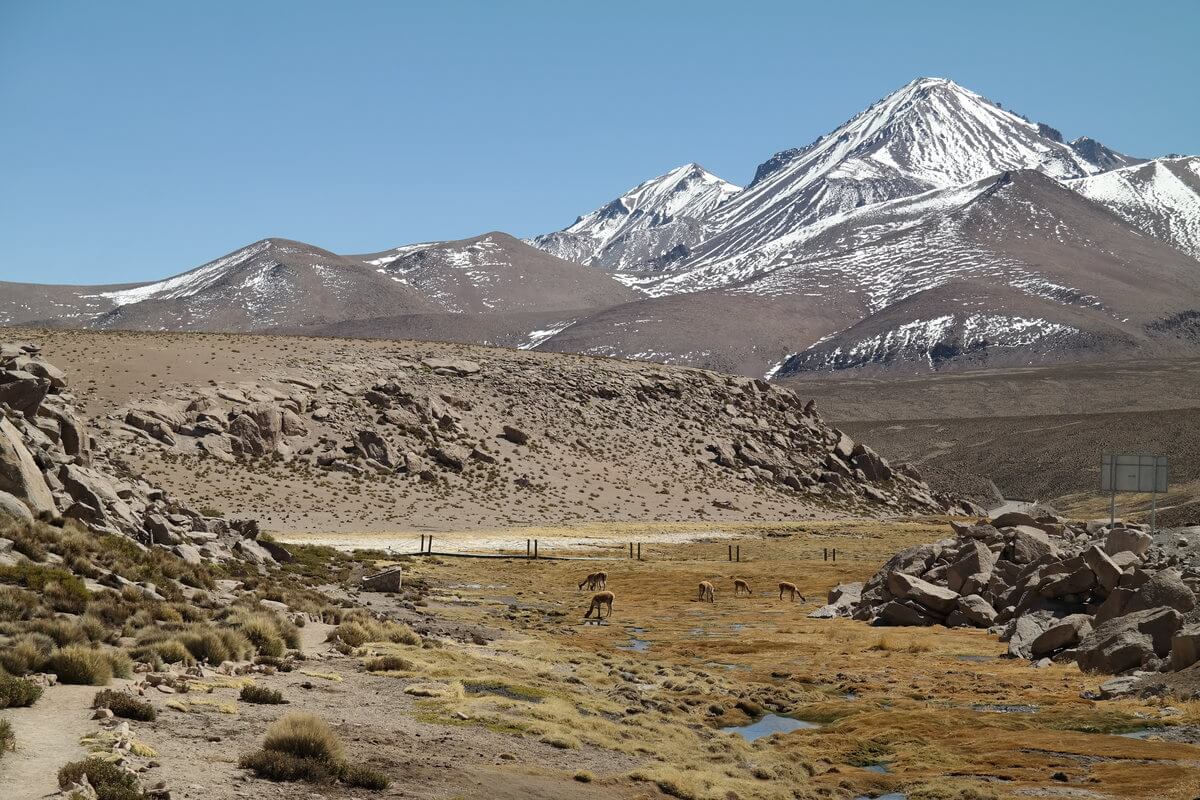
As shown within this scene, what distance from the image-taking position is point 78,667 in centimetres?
1446

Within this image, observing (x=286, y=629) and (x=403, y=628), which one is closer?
(x=286, y=629)

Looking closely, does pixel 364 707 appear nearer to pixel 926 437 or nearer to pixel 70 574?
pixel 70 574

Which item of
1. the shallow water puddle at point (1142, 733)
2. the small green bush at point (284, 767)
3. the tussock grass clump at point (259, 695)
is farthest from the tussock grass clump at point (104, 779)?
the shallow water puddle at point (1142, 733)

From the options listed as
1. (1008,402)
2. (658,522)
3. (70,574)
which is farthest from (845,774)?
(1008,402)

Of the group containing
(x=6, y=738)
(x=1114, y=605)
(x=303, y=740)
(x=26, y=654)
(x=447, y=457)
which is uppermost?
(x=447, y=457)

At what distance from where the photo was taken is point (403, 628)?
23922mm

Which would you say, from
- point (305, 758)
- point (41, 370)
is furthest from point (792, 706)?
point (41, 370)

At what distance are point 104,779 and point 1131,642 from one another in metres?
19.2

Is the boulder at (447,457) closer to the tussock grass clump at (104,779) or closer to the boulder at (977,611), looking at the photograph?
the boulder at (977,611)

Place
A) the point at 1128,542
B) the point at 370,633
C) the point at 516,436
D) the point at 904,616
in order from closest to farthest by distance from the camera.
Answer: the point at 370,633 → the point at 1128,542 → the point at 904,616 → the point at 516,436

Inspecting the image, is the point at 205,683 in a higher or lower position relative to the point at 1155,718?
higher

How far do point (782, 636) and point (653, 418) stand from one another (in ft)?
218

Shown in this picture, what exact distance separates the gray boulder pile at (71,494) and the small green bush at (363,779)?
9.98m

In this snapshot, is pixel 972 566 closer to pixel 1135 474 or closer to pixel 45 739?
pixel 1135 474
